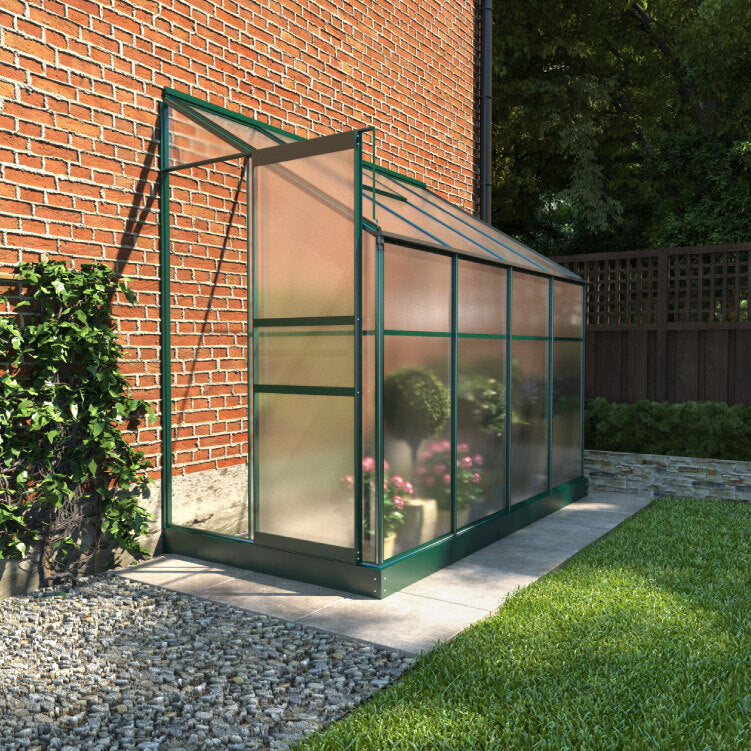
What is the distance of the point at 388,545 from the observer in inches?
176

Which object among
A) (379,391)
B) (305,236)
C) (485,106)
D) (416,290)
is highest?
(485,106)

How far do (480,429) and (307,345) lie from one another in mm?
1654

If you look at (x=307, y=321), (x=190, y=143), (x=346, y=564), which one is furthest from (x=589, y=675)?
(x=190, y=143)

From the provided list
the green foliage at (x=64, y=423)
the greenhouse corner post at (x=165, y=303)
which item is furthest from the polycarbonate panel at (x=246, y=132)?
the green foliage at (x=64, y=423)

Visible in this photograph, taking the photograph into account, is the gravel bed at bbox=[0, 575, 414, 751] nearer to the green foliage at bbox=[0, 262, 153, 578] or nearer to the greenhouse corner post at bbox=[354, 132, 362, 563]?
the green foliage at bbox=[0, 262, 153, 578]

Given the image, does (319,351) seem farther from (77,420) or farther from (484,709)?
(484,709)

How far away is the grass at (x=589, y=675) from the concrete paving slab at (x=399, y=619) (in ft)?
0.45

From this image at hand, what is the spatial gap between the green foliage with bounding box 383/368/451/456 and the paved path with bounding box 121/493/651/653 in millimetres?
970

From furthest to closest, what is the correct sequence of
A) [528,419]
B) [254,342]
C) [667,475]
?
1. [667,475]
2. [528,419]
3. [254,342]

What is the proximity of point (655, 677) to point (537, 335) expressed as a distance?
11.9 feet

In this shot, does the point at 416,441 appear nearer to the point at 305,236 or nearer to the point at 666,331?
the point at 305,236

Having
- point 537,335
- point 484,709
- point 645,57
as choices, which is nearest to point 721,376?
point 537,335

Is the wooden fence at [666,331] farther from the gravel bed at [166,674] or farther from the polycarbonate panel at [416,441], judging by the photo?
the gravel bed at [166,674]

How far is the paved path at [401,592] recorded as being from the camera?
12.8ft
